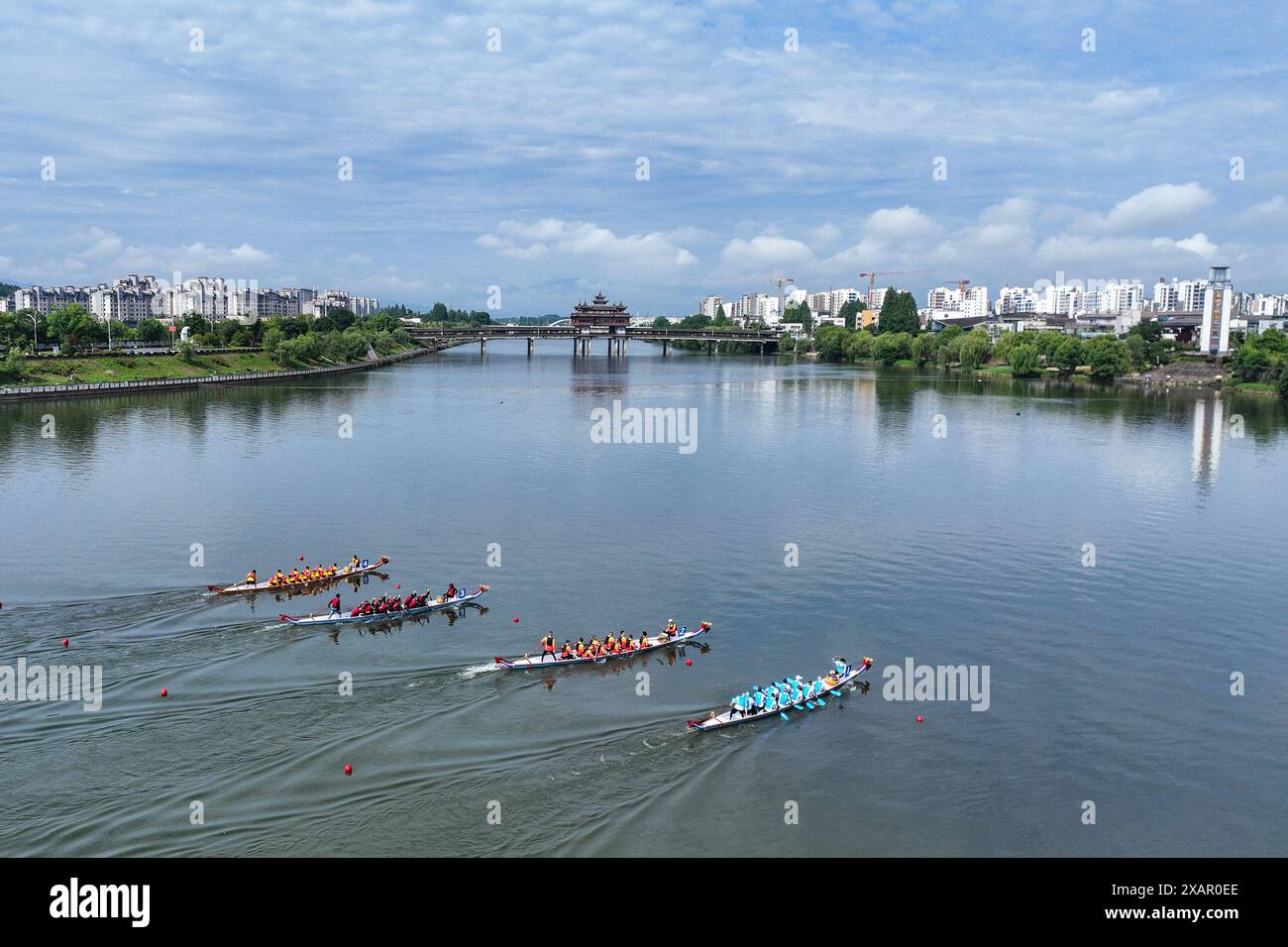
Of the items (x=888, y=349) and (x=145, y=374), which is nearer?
A: (x=145, y=374)

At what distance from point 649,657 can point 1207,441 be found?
58.0 metres

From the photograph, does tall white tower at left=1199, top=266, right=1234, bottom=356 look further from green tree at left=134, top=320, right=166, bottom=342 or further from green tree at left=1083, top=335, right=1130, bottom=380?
green tree at left=134, top=320, right=166, bottom=342

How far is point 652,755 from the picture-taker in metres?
22.5

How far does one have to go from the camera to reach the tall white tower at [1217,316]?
123 metres

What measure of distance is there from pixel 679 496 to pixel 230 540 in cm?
2121

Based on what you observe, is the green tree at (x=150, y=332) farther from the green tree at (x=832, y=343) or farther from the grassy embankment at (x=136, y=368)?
the green tree at (x=832, y=343)

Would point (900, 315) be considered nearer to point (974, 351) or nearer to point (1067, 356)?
point (974, 351)

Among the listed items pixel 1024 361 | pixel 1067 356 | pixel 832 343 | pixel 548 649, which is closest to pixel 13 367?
pixel 548 649

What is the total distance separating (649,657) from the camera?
2825 centimetres

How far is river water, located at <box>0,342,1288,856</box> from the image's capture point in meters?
20.1

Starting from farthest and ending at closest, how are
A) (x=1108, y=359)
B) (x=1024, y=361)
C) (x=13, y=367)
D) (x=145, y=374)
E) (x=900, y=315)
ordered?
(x=900, y=315) < (x=1024, y=361) < (x=1108, y=359) < (x=145, y=374) < (x=13, y=367)

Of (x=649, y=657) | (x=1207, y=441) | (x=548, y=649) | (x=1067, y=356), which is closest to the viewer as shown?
(x=548, y=649)
